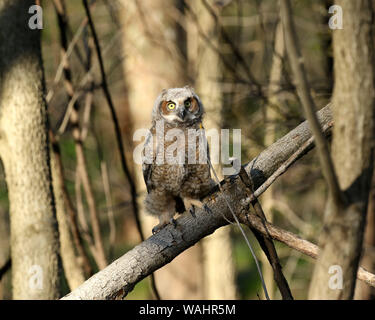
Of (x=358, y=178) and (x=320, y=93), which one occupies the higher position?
(x=320, y=93)

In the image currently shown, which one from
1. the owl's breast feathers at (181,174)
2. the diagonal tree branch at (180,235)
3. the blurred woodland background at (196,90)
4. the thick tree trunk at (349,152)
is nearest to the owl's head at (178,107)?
the owl's breast feathers at (181,174)

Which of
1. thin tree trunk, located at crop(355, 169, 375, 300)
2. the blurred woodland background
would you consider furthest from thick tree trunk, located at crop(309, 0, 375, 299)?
thin tree trunk, located at crop(355, 169, 375, 300)

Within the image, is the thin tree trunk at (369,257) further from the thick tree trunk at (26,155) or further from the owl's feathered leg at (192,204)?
the thick tree trunk at (26,155)

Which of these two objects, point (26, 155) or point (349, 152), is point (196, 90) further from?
point (349, 152)

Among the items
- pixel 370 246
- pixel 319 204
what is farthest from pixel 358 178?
pixel 319 204

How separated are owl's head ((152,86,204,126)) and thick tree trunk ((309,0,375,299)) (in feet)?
6.37

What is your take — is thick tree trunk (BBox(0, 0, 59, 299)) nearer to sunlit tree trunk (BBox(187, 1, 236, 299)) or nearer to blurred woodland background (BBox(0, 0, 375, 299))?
blurred woodland background (BBox(0, 0, 375, 299))

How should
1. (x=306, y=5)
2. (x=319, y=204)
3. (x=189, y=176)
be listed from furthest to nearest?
(x=319, y=204)
(x=306, y=5)
(x=189, y=176)

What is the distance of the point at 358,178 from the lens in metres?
1.35

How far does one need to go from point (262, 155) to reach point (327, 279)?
4.43 ft

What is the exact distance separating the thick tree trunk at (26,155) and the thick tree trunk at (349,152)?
1.92 meters

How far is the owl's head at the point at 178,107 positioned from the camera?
324 centimetres
